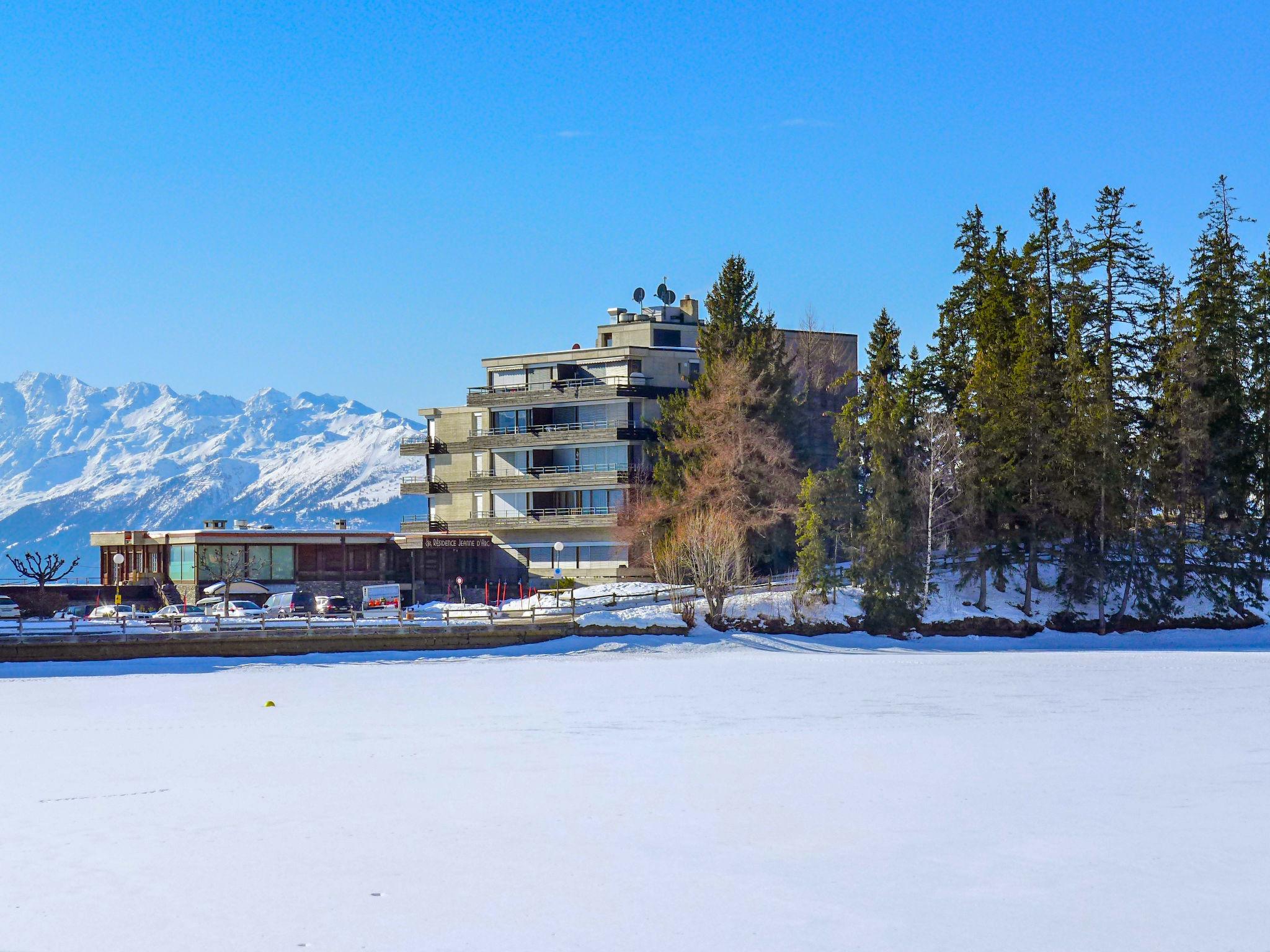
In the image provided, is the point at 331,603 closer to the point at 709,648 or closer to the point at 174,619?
the point at 174,619

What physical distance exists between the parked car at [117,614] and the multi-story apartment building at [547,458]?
17.4m

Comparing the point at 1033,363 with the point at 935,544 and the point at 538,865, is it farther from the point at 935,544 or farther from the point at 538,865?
the point at 538,865

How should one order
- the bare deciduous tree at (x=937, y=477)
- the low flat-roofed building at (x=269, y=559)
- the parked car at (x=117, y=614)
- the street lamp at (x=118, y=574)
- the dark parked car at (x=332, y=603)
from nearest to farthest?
the parked car at (x=117, y=614)
the bare deciduous tree at (x=937, y=477)
the dark parked car at (x=332, y=603)
the street lamp at (x=118, y=574)
the low flat-roofed building at (x=269, y=559)

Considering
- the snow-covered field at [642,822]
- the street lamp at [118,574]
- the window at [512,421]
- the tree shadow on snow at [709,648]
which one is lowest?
the tree shadow on snow at [709,648]

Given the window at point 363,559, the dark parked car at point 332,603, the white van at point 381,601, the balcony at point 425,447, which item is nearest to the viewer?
the white van at point 381,601

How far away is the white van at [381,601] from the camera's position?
60.5m

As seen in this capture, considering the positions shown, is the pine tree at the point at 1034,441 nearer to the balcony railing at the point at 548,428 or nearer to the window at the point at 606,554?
the window at the point at 606,554

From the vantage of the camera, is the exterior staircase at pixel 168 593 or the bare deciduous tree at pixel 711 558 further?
the exterior staircase at pixel 168 593

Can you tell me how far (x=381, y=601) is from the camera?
75.1 meters

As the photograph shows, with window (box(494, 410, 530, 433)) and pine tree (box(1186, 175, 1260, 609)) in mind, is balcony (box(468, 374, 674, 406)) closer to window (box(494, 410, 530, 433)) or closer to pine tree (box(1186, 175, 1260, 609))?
window (box(494, 410, 530, 433))

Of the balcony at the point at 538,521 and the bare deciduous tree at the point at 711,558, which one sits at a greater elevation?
the balcony at the point at 538,521

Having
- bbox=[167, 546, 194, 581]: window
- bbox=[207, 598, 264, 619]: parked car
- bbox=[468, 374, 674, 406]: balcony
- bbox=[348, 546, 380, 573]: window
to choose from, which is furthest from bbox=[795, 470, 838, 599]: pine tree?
bbox=[167, 546, 194, 581]: window

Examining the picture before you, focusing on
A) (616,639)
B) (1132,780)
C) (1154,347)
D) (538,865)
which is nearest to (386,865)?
(538,865)

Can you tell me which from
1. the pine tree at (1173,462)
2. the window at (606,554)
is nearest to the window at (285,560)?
the window at (606,554)
